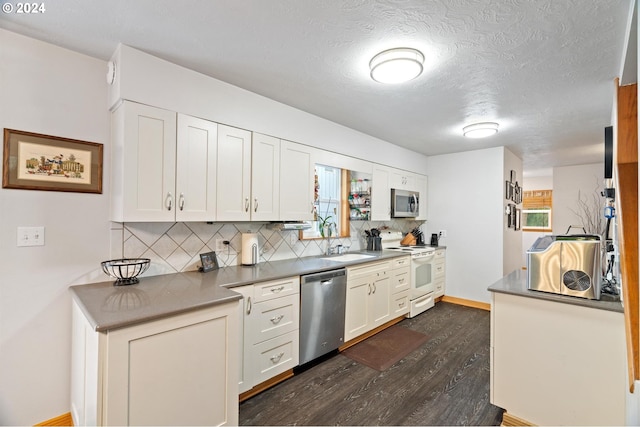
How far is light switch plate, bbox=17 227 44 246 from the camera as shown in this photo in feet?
5.56

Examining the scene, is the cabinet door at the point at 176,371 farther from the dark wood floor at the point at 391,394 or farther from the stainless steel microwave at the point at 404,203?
the stainless steel microwave at the point at 404,203

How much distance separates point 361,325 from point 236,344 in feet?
5.57

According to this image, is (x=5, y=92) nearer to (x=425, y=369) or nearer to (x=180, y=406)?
(x=180, y=406)

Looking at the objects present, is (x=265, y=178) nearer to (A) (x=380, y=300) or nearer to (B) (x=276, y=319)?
(B) (x=276, y=319)

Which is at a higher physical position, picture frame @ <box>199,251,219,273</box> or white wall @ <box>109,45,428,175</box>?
white wall @ <box>109,45,428,175</box>

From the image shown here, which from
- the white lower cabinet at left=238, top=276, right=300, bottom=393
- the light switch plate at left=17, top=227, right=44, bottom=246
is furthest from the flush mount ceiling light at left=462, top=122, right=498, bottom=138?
the light switch plate at left=17, top=227, right=44, bottom=246

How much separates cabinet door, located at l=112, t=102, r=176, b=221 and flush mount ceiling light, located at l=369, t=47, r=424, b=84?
4.82 feet

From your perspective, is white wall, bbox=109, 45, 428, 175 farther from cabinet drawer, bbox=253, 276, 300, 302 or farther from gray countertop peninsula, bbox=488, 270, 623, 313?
gray countertop peninsula, bbox=488, 270, 623, 313

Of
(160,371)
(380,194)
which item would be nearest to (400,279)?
(380,194)

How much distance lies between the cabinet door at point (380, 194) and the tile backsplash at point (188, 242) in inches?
47.8

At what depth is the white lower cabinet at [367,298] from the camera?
2.88 metres

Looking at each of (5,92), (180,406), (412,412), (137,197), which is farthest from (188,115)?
(412,412)

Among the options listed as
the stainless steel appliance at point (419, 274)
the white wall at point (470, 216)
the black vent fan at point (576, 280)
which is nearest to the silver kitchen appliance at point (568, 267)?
the black vent fan at point (576, 280)

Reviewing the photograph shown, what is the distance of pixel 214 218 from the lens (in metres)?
2.18
